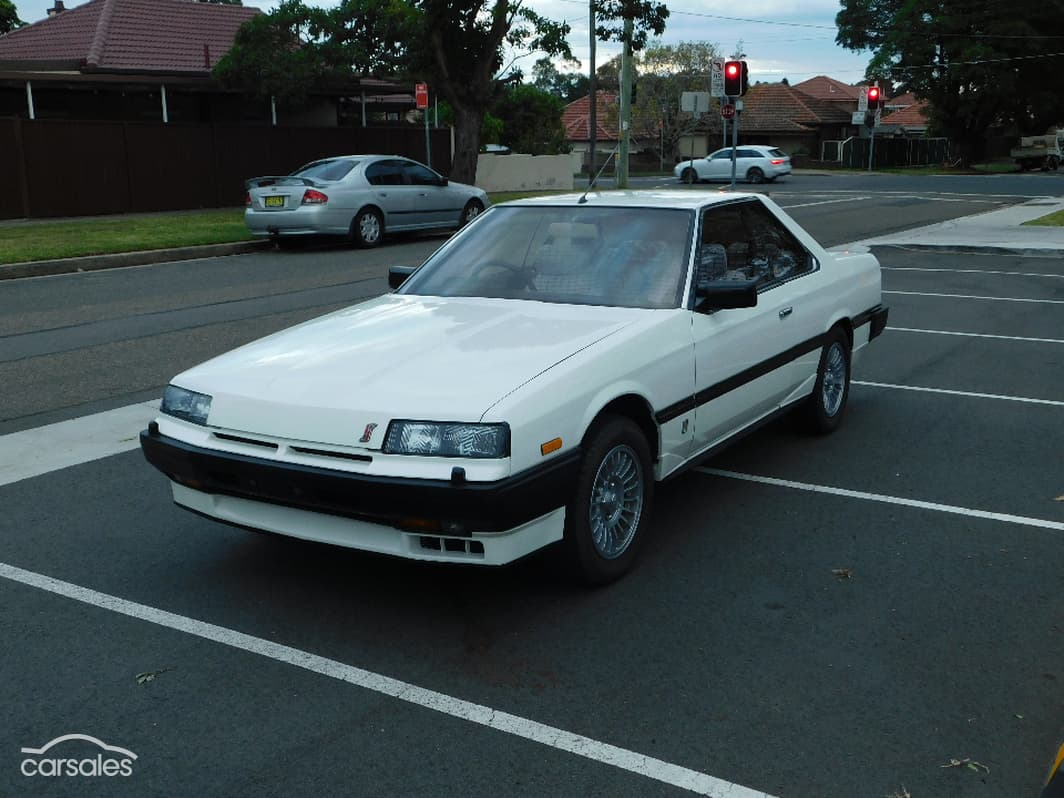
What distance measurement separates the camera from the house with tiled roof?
26094 millimetres

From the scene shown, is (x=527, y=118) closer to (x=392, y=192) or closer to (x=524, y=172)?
(x=524, y=172)

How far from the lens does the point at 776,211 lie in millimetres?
6379

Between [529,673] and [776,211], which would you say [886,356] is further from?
[529,673]

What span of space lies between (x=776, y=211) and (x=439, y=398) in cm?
317

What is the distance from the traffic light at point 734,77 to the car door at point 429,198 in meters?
5.31

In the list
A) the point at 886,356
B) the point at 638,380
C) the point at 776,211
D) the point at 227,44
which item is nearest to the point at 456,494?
the point at 638,380

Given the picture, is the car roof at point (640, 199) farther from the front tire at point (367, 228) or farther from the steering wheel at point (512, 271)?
the front tire at point (367, 228)

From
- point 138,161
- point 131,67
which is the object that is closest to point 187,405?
point 138,161

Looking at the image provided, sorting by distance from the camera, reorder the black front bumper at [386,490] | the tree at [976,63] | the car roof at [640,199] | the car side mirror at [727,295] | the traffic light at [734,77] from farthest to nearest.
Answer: the tree at [976,63] → the traffic light at [734,77] → the car roof at [640,199] → the car side mirror at [727,295] → the black front bumper at [386,490]

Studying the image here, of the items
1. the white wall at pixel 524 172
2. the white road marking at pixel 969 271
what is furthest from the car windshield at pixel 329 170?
the white wall at pixel 524 172

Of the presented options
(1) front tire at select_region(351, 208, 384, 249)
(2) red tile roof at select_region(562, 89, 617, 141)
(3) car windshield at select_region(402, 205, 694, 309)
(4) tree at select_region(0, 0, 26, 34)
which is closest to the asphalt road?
(3) car windshield at select_region(402, 205, 694, 309)

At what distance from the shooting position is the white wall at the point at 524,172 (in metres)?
36.3

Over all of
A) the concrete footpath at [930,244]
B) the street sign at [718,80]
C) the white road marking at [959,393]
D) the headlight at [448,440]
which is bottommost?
the white road marking at [959,393]

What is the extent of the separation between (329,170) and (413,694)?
15852 mm
